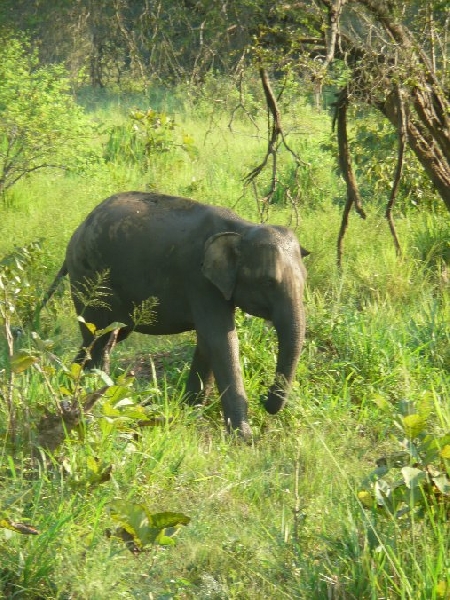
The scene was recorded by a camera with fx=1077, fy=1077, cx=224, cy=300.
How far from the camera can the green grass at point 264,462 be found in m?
3.53

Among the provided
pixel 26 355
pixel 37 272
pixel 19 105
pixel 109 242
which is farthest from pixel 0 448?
pixel 19 105

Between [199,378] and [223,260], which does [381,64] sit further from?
[199,378]

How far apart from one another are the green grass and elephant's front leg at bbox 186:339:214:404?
3.9 inches

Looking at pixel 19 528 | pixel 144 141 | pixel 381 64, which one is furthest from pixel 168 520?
pixel 144 141

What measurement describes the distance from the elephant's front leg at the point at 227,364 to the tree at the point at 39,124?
4514 millimetres

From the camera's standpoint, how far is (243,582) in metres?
3.69

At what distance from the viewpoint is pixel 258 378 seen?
604cm

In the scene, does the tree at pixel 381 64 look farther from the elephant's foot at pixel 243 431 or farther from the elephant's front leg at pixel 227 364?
the elephant's foot at pixel 243 431

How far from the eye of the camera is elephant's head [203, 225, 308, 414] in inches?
214

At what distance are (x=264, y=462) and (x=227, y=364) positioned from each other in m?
0.77

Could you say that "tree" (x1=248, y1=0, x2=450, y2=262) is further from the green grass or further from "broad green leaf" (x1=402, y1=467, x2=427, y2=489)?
"broad green leaf" (x1=402, y1=467, x2=427, y2=489)

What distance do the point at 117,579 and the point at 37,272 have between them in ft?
15.0

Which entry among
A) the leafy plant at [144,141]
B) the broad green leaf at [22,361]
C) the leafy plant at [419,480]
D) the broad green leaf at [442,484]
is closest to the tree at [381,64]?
the broad green leaf at [22,361]

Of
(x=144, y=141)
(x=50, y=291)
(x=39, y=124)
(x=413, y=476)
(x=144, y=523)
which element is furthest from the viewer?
(x=144, y=141)
